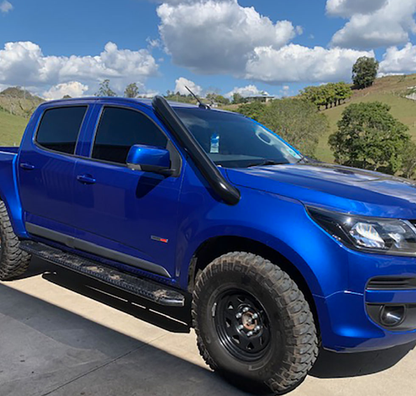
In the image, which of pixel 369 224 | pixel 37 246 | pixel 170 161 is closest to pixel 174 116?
pixel 170 161

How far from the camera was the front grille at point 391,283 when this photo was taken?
231 cm

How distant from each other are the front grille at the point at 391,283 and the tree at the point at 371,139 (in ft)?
156

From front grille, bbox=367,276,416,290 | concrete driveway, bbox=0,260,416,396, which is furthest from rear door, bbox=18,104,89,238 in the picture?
front grille, bbox=367,276,416,290

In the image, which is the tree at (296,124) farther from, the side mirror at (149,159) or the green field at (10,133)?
the side mirror at (149,159)

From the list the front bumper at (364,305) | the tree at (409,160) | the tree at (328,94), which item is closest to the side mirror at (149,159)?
the front bumper at (364,305)

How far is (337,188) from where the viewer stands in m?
2.60

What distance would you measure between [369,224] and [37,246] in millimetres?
3125

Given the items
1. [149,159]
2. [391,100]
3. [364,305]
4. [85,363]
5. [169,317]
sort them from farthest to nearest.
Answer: [391,100]
[169,317]
[85,363]
[149,159]
[364,305]

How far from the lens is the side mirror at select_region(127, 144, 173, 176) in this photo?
2832mm

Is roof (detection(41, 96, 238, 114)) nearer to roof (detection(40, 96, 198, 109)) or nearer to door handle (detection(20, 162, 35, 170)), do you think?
roof (detection(40, 96, 198, 109))

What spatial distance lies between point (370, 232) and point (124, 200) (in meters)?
1.79

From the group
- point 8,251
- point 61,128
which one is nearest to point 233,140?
point 61,128

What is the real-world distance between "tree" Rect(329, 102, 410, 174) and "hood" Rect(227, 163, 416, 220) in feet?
154

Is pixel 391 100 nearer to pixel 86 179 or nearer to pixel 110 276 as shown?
pixel 86 179
